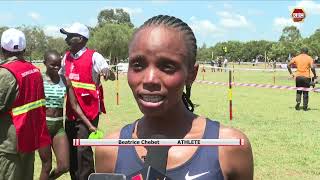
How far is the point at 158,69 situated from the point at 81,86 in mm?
4504

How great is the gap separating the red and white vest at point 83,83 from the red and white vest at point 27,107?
4.41 feet

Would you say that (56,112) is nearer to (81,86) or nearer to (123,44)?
(81,86)

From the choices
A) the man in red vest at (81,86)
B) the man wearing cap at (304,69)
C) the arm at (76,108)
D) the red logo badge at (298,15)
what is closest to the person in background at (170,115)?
the arm at (76,108)

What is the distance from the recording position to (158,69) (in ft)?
4.92

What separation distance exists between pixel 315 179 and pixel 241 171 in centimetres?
548

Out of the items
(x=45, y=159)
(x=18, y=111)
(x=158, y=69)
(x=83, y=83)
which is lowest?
(x=45, y=159)

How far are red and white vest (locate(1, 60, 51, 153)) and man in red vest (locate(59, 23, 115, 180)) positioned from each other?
4.27ft

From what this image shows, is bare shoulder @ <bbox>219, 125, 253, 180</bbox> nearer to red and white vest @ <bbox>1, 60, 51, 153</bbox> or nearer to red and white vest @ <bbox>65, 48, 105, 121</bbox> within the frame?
red and white vest @ <bbox>1, 60, 51, 153</bbox>

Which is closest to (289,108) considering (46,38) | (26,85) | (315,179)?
(315,179)

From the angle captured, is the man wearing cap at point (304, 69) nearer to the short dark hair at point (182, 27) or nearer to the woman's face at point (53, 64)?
the woman's face at point (53, 64)

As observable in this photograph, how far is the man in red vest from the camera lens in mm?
5844

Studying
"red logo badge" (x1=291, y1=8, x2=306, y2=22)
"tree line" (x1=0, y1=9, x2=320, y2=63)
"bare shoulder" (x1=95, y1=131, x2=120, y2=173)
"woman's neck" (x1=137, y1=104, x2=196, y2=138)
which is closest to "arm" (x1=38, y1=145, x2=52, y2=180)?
"bare shoulder" (x1=95, y1=131, x2=120, y2=173)

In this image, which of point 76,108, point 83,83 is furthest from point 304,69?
point 76,108

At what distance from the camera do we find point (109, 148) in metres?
1.71
